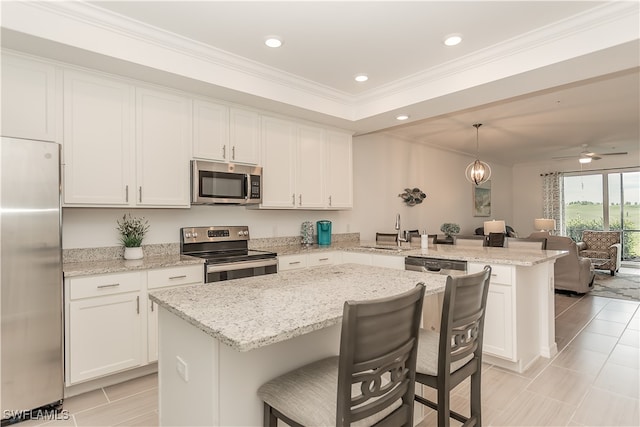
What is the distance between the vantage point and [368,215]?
18.1 ft

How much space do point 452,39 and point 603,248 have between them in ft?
24.0

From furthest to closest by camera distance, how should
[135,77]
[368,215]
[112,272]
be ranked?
[368,215]
[135,77]
[112,272]

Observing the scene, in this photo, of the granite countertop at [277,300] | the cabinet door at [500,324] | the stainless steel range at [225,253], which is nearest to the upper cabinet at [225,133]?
the stainless steel range at [225,253]

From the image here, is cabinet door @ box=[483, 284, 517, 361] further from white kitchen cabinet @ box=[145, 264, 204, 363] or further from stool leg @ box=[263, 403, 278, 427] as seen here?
white kitchen cabinet @ box=[145, 264, 204, 363]

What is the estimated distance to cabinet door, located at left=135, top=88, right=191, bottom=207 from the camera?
2.98 meters

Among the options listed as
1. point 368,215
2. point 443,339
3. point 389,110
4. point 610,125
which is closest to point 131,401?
point 443,339

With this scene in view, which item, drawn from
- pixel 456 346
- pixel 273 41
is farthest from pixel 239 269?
pixel 456 346

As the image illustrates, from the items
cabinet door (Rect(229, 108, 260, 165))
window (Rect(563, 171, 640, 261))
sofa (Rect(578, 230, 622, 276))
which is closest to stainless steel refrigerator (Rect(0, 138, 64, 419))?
cabinet door (Rect(229, 108, 260, 165))

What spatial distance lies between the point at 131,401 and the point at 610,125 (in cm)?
718

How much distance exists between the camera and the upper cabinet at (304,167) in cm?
387

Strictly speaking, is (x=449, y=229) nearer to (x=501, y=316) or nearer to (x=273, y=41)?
(x=501, y=316)

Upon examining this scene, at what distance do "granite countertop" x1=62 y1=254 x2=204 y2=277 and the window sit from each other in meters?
9.51

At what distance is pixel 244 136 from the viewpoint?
3.64 metres

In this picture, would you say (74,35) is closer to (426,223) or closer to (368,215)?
(368,215)
